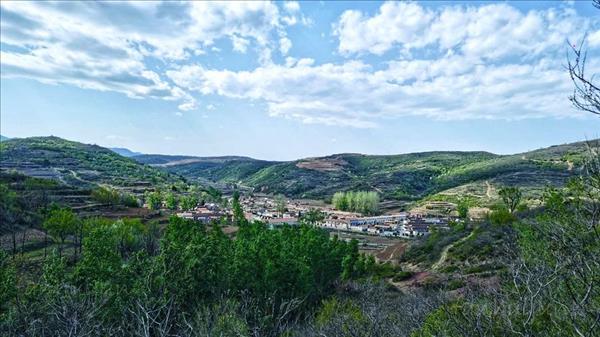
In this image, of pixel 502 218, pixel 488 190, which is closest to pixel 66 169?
pixel 488 190

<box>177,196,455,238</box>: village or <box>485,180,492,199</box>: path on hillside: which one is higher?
<box>485,180,492,199</box>: path on hillside

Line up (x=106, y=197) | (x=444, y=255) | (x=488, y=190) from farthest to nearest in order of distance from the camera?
(x=488, y=190) → (x=106, y=197) → (x=444, y=255)

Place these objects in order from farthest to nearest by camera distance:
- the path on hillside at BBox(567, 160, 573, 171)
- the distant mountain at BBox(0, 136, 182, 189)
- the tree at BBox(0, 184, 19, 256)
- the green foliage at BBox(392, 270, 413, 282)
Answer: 1. the distant mountain at BBox(0, 136, 182, 189)
2. the path on hillside at BBox(567, 160, 573, 171)
3. the tree at BBox(0, 184, 19, 256)
4. the green foliage at BBox(392, 270, 413, 282)

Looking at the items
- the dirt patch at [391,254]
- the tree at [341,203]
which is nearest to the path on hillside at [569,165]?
the tree at [341,203]

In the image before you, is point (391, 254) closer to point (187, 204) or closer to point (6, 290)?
point (6, 290)

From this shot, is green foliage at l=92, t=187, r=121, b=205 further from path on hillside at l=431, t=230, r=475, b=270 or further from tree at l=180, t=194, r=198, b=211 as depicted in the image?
path on hillside at l=431, t=230, r=475, b=270

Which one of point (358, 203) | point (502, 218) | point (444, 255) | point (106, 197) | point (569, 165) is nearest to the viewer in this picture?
point (444, 255)

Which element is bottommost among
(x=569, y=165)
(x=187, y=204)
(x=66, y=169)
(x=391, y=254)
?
(x=391, y=254)

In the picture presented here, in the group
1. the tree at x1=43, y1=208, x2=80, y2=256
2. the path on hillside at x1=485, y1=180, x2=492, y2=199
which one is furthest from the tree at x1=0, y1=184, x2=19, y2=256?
the path on hillside at x1=485, y1=180, x2=492, y2=199

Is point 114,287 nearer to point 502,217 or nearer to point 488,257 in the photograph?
point 488,257
